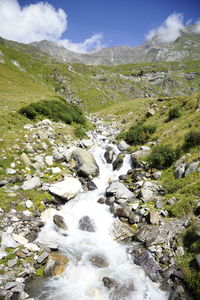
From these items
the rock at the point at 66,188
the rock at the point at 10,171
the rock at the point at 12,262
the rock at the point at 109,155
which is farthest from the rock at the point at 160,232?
the rock at the point at 109,155

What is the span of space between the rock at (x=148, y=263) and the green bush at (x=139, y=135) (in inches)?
671

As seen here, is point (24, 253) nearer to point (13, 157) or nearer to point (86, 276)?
point (86, 276)

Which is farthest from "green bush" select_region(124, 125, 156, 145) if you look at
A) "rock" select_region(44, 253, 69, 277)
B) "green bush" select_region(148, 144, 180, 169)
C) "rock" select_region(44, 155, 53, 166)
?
"rock" select_region(44, 253, 69, 277)

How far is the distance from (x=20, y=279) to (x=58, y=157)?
40.0ft

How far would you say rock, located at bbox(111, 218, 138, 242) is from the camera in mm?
12598

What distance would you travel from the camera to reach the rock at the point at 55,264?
9578 millimetres

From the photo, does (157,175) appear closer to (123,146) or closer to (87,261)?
(123,146)

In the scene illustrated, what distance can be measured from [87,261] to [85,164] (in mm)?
10831

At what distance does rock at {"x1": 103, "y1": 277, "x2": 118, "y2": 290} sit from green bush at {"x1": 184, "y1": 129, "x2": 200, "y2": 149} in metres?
14.2

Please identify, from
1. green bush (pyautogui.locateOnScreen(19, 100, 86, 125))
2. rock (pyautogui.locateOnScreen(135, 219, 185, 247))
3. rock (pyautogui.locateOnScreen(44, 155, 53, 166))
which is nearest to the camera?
rock (pyautogui.locateOnScreen(135, 219, 185, 247))

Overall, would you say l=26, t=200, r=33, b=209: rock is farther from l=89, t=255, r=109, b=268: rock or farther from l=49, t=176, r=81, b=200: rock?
l=89, t=255, r=109, b=268: rock

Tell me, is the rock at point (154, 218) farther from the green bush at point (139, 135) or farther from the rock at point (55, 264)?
the green bush at point (139, 135)

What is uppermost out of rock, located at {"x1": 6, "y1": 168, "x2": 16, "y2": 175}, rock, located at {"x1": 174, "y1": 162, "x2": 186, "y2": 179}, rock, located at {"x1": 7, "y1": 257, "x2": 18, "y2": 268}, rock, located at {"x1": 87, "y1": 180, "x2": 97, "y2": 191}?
rock, located at {"x1": 174, "y1": 162, "x2": 186, "y2": 179}

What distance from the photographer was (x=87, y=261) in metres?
10.8
